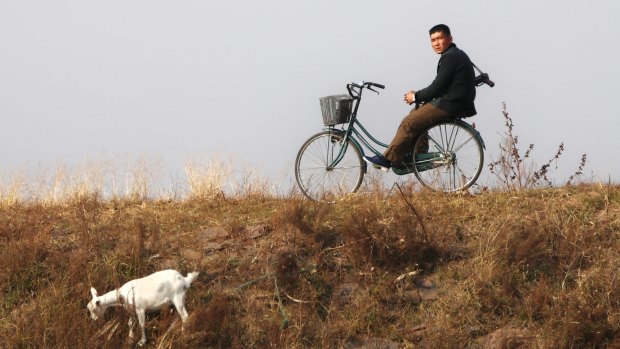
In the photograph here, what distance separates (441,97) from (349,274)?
303cm

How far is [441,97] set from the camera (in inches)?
386

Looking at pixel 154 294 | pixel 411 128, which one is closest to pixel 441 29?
pixel 411 128

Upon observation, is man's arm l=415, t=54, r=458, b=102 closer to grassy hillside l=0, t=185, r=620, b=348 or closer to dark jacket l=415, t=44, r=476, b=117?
dark jacket l=415, t=44, r=476, b=117

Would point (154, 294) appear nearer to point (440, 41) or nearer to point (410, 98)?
point (410, 98)

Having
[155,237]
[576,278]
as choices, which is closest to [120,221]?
[155,237]

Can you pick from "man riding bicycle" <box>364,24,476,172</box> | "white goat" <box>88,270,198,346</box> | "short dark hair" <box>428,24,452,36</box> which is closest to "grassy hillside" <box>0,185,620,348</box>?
"white goat" <box>88,270,198,346</box>

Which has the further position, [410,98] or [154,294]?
[410,98]

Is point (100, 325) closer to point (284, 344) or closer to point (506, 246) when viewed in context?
point (284, 344)

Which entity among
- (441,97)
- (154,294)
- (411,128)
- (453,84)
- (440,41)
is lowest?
(154,294)

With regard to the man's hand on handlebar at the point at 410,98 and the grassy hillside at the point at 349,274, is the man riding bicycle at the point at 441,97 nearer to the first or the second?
the man's hand on handlebar at the point at 410,98

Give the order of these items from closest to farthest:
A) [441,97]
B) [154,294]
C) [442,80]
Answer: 1. [154,294]
2. [442,80]
3. [441,97]

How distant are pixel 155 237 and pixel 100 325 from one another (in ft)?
5.16

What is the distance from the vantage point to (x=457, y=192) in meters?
9.85

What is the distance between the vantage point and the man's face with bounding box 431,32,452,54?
32.2 feet
